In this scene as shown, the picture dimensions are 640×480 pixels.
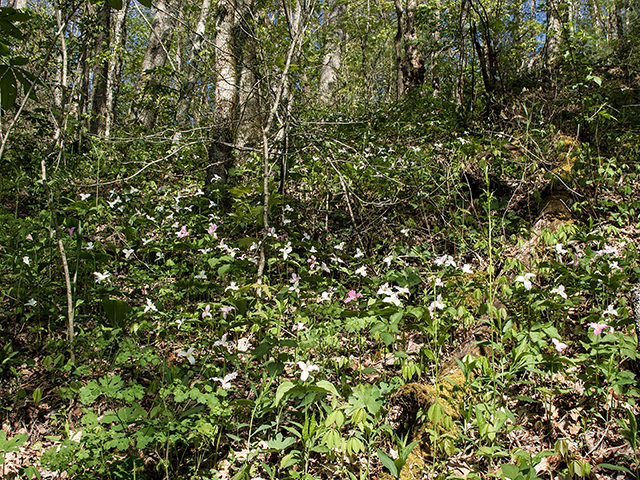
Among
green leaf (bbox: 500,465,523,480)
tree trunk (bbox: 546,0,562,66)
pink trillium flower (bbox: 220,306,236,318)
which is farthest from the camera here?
tree trunk (bbox: 546,0,562,66)

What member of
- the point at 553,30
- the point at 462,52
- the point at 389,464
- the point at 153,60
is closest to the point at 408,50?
the point at 462,52

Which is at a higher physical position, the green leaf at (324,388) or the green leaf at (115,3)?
the green leaf at (115,3)

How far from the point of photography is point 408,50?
23.0 feet

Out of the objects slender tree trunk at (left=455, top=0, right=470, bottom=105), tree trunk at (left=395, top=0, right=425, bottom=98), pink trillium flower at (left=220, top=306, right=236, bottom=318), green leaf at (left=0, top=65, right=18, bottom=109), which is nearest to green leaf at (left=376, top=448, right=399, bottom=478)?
pink trillium flower at (left=220, top=306, right=236, bottom=318)

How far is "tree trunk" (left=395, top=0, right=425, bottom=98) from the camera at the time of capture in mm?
6758

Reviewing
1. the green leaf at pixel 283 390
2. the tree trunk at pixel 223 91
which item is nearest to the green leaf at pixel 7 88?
the green leaf at pixel 283 390

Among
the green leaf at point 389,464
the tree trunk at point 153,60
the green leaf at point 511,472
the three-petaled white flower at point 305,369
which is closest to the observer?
the green leaf at point 511,472

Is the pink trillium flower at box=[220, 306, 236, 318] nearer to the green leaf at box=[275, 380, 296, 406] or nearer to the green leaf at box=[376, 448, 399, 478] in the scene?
the green leaf at box=[275, 380, 296, 406]

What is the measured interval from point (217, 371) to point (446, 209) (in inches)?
109

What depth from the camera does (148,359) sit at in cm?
191

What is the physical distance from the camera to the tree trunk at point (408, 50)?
22.2 ft

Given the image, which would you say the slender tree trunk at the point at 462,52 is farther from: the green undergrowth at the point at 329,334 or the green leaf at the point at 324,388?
the green leaf at the point at 324,388

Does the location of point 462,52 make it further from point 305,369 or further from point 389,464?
point 389,464

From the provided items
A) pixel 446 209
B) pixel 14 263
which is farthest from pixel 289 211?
pixel 14 263
